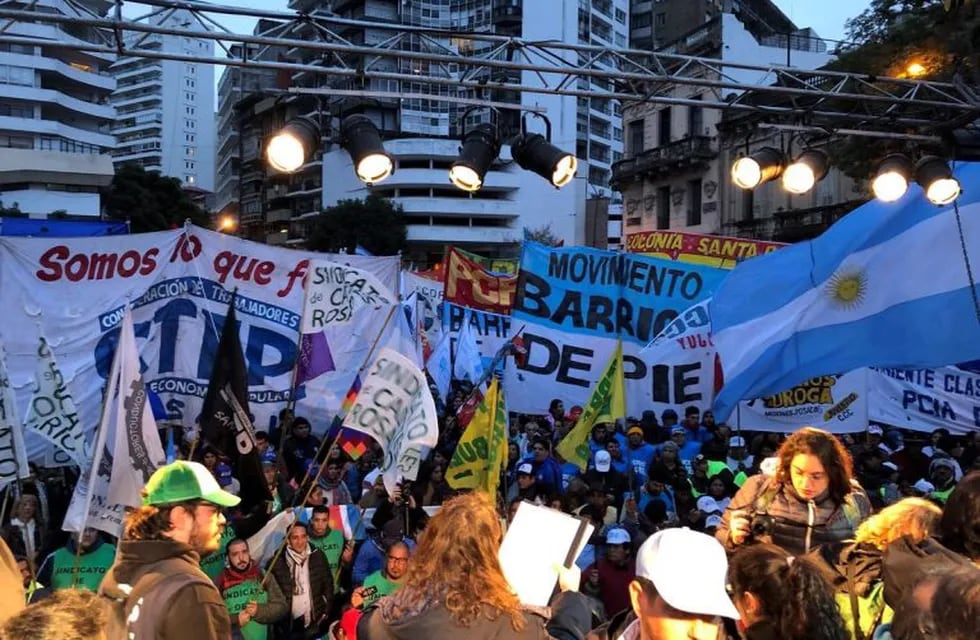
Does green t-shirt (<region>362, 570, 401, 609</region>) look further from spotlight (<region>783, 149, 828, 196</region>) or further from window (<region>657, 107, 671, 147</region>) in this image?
window (<region>657, 107, 671, 147</region>)

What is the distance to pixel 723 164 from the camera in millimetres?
38156

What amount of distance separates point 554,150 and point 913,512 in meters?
4.92

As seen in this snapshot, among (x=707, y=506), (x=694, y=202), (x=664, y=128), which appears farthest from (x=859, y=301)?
(x=664, y=128)

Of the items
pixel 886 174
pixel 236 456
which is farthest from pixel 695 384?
pixel 236 456

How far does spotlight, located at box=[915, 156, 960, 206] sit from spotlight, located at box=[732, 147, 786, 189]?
1.30 m

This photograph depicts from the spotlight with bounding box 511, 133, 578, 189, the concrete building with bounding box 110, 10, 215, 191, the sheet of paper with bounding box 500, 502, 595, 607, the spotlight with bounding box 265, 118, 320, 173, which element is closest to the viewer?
the sheet of paper with bounding box 500, 502, 595, 607

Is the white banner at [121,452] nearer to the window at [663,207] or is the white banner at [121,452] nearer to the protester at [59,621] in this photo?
the protester at [59,621]

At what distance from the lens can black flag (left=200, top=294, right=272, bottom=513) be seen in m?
6.98

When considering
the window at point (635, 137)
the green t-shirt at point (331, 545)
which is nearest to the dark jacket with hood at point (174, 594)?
the green t-shirt at point (331, 545)

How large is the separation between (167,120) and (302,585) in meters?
150

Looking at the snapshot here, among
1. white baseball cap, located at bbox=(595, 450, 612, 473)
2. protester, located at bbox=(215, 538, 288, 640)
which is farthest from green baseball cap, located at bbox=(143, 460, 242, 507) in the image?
white baseball cap, located at bbox=(595, 450, 612, 473)

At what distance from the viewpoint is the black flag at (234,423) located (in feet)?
22.9

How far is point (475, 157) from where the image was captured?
7.55m

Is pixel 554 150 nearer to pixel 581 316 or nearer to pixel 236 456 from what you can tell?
pixel 236 456
